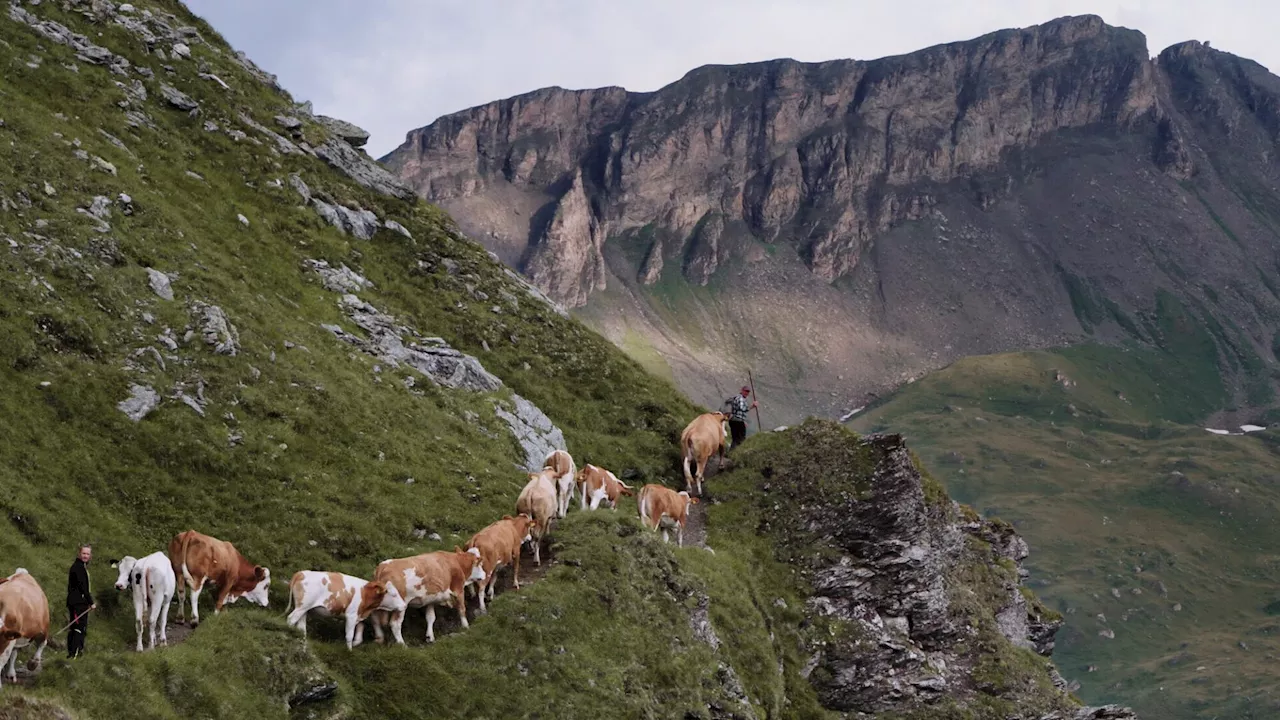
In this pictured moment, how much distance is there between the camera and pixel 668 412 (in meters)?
53.9

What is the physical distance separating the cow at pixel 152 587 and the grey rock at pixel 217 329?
570 inches

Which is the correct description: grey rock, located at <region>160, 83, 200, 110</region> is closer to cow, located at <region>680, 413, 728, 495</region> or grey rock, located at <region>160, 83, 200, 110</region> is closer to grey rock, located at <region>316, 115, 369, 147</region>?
grey rock, located at <region>316, 115, 369, 147</region>

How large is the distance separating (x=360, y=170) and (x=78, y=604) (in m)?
46.9

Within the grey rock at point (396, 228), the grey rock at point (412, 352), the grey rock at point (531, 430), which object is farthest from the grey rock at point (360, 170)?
the grey rock at point (531, 430)

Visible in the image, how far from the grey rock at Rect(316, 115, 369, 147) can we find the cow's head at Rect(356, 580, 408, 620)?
169ft

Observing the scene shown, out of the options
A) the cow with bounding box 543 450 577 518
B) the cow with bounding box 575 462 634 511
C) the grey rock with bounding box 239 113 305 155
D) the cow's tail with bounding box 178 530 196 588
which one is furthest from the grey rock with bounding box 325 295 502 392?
the cow's tail with bounding box 178 530 196 588

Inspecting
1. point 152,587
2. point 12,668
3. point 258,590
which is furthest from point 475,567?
point 12,668

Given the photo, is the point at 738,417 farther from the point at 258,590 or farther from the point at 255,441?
the point at 258,590

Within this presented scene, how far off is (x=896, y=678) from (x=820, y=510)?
8.76 metres

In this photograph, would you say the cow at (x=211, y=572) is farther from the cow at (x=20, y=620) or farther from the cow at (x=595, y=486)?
the cow at (x=595, y=486)

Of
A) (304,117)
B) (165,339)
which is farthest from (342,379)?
(304,117)

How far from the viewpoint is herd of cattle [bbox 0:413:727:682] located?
746 inches

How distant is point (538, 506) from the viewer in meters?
31.0

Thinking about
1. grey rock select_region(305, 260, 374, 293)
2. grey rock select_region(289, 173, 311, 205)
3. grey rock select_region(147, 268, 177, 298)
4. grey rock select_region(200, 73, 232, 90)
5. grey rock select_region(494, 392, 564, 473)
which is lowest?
grey rock select_region(494, 392, 564, 473)
